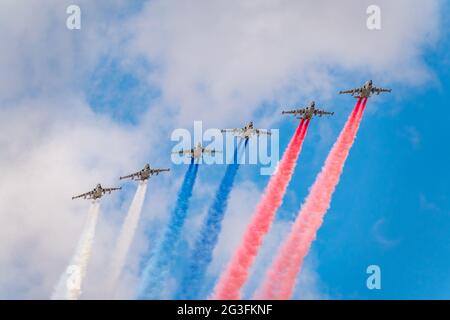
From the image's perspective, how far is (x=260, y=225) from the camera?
6594 inches

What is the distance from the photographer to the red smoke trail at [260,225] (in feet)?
526

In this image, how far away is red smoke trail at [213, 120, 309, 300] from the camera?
526 feet

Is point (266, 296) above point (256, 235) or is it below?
below

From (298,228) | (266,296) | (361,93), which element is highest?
(361,93)
